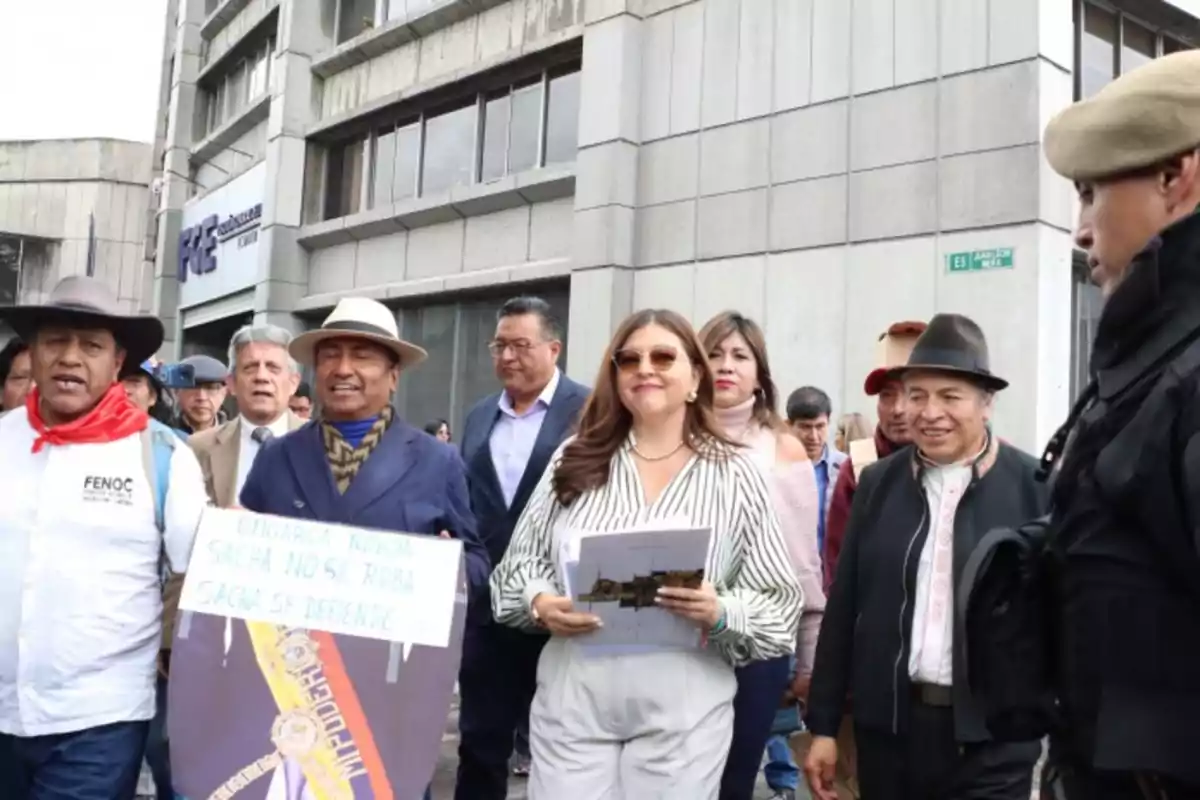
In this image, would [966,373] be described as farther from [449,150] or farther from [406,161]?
[406,161]

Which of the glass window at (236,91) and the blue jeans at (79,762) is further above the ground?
the glass window at (236,91)

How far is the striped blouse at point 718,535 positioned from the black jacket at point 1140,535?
4.08 feet

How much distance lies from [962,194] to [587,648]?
8407mm

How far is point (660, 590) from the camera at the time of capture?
270 cm

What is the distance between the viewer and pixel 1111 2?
1124 cm

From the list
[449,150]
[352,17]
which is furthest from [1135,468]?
[352,17]

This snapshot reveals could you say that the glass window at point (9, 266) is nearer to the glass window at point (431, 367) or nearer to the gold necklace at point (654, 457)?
the glass window at point (431, 367)

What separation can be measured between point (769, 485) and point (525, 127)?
1215 centimetres

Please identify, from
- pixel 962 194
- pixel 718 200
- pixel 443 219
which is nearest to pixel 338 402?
pixel 962 194

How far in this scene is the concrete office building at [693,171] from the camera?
31.8 feet

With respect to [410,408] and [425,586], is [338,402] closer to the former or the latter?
[425,586]

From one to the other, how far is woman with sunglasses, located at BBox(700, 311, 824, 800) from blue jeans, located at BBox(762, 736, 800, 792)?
5.47 feet

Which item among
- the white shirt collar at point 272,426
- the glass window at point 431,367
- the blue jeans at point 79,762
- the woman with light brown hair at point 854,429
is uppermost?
the glass window at point 431,367

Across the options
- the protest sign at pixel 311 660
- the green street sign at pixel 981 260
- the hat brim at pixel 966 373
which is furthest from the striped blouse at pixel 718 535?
the green street sign at pixel 981 260
